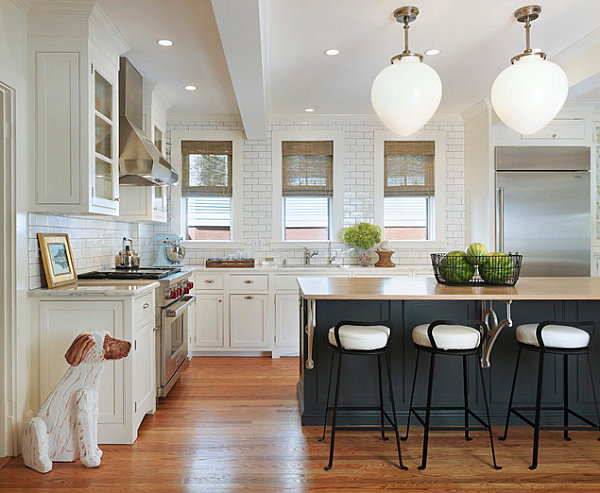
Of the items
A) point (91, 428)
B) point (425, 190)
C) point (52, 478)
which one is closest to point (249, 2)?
point (91, 428)

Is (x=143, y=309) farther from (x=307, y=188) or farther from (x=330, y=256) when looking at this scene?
(x=307, y=188)

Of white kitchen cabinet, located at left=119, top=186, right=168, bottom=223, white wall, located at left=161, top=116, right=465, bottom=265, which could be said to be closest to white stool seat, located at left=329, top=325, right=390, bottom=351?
white kitchen cabinet, located at left=119, top=186, right=168, bottom=223

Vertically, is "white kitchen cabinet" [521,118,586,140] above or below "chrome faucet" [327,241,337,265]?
above

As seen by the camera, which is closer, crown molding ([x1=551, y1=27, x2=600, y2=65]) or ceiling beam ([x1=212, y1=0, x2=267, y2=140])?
ceiling beam ([x1=212, y1=0, x2=267, y2=140])

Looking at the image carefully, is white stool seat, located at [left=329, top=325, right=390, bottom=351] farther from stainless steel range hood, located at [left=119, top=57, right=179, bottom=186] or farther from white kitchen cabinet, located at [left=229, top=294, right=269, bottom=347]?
white kitchen cabinet, located at [left=229, top=294, right=269, bottom=347]

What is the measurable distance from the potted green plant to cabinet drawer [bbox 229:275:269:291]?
113 centimetres

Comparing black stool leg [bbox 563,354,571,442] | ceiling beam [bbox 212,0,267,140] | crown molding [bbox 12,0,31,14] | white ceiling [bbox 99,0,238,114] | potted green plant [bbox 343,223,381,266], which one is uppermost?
white ceiling [bbox 99,0,238,114]

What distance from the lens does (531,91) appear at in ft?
9.43

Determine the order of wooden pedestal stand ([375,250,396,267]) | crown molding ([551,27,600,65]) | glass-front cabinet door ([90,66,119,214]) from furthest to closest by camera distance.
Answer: wooden pedestal stand ([375,250,396,267]) < crown molding ([551,27,600,65]) < glass-front cabinet door ([90,66,119,214])

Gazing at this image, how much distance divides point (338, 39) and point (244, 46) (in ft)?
2.89

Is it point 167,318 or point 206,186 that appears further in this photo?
point 206,186

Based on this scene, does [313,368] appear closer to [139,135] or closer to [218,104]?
[139,135]

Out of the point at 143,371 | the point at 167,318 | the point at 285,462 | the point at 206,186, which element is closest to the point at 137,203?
the point at 206,186

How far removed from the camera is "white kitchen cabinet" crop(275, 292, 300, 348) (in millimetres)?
5301
